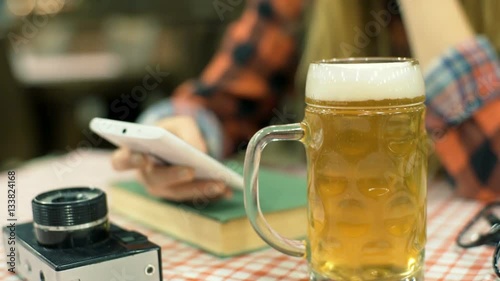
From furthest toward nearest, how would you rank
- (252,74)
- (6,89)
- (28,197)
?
(6,89) < (252,74) < (28,197)

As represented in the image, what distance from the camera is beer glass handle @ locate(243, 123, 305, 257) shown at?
48 cm

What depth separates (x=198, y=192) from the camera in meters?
0.67

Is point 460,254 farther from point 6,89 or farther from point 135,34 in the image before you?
point 135,34

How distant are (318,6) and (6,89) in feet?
4.69

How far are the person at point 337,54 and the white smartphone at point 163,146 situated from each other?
30 millimetres

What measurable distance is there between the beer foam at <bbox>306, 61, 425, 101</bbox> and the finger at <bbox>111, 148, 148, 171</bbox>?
0.90 ft

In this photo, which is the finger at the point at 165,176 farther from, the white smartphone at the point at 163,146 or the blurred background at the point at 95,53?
the blurred background at the point at 95,53

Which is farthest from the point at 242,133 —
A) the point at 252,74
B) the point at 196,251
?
the point at 196,251

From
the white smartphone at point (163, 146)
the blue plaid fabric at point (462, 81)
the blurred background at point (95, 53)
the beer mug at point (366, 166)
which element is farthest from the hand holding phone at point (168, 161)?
the blurred background at point (95, 53)

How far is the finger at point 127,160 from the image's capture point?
68 centimetres

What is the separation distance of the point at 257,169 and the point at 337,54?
495 mm

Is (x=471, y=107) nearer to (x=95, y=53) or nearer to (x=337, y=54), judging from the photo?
(x=337, y=54)

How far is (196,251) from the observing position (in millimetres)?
609

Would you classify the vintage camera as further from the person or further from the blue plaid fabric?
the blue plaid fabric
